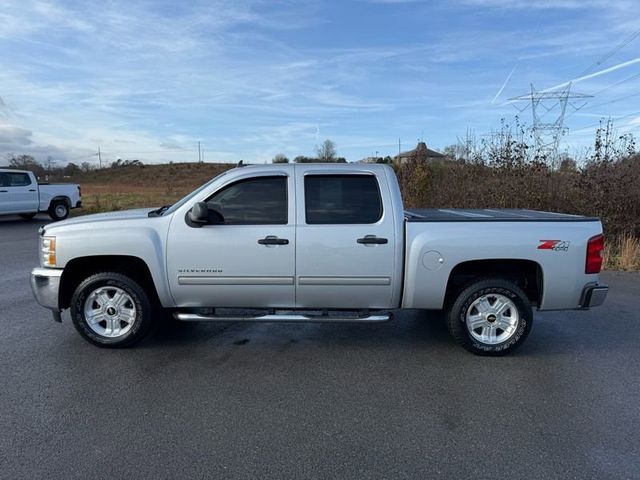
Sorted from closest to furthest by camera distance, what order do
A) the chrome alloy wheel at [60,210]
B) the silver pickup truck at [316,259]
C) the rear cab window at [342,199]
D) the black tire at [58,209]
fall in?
1. the silver pickup truck at [316,259]
2. the rear cab window at [342,199]
3. the black tire at [58,209]
4. the chrome alloy wheel at [60,210]

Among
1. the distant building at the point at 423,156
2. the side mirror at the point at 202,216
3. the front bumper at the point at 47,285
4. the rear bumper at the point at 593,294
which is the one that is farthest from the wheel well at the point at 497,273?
the distant building at the point at 423,156

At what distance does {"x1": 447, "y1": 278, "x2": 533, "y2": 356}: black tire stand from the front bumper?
3953 millimetres

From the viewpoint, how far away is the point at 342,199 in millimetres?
4551

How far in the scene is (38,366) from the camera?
4.25 m

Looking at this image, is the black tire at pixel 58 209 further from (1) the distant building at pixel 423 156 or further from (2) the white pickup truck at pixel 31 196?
(1) the distant building at pixel 423 156

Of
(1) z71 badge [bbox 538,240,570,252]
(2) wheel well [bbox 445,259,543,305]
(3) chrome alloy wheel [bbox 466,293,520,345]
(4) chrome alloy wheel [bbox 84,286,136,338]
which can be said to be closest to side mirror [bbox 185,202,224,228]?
(4) chrome alloy wheel [bbox 84,286,136,338]

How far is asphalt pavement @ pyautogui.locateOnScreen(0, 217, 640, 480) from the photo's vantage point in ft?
9.41

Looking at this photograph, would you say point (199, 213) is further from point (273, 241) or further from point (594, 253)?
point (594, 253)

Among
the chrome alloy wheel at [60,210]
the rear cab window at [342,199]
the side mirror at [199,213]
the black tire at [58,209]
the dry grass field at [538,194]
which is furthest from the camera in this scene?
the chrome alloy wheel at [60,210]

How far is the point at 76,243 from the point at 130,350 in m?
1.20

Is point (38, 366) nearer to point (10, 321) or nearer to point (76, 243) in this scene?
point (76, 243)

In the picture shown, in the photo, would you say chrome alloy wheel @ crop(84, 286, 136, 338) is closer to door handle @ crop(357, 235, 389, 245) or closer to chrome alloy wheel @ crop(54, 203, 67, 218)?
door handle @ crop(357, 235, 389, 245)

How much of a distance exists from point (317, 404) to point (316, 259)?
137cm

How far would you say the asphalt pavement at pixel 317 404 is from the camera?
287 cm
